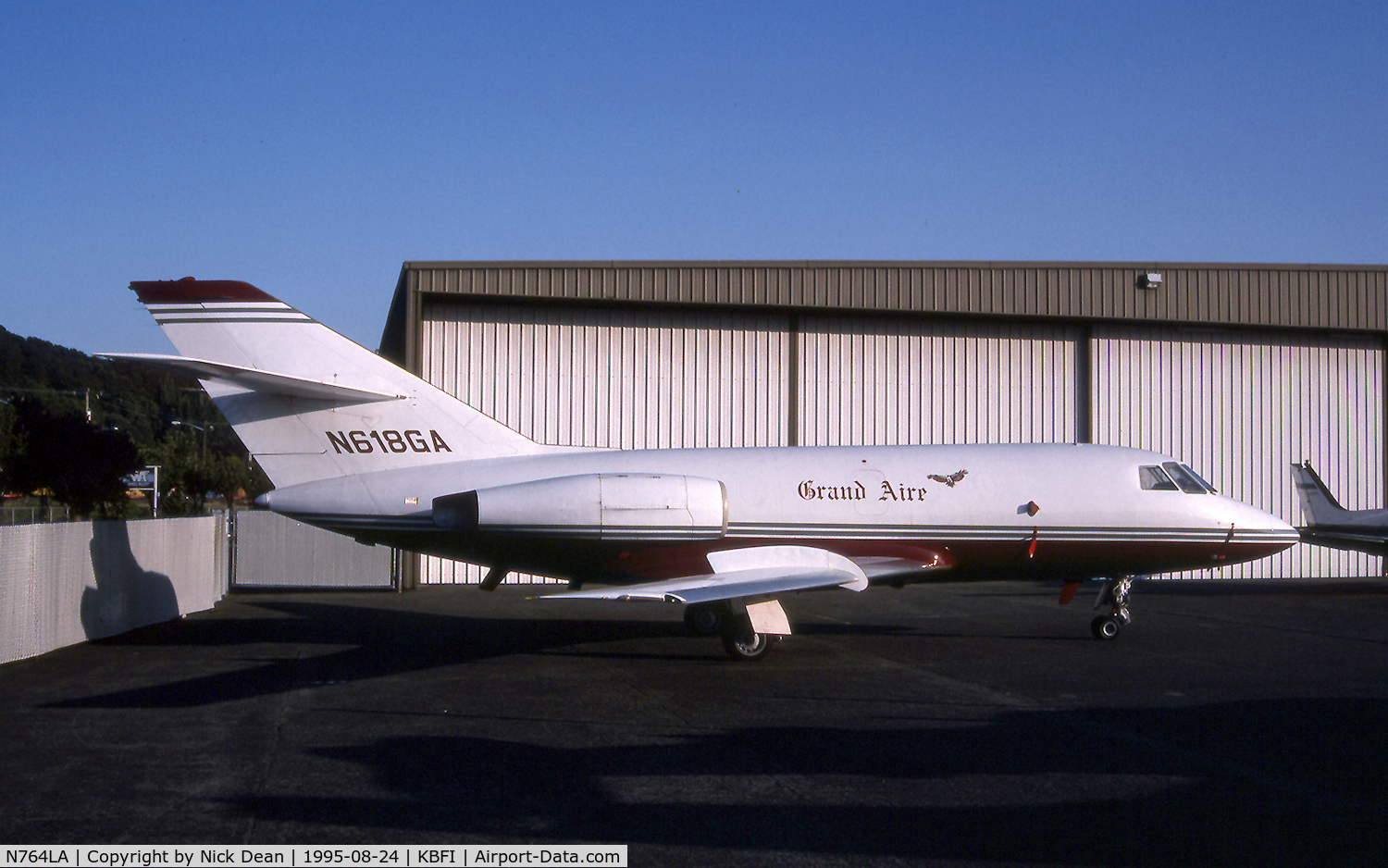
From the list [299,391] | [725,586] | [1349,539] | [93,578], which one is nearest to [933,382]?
[1349,539]

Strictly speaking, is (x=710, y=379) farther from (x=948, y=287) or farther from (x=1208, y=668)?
(x=1208, y=668)

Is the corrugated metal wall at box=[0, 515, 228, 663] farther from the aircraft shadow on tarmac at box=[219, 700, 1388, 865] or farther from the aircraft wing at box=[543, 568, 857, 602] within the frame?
the aircraft shadow on tarmac at box=[219, 700, 1388, 865]

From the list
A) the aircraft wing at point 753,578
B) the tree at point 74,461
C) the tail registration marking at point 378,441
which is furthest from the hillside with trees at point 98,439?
the aircraft wing at point 753,578

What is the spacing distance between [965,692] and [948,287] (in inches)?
536

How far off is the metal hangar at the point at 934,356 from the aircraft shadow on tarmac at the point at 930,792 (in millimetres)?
14210

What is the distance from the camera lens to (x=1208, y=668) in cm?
1215

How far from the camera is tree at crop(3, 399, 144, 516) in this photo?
98.3ft

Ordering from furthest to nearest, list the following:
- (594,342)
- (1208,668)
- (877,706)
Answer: (594,342) < (1208,668) < (877,706)

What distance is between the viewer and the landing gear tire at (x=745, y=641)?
12.8m

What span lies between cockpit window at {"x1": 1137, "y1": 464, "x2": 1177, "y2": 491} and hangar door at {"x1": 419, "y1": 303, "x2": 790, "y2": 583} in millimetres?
8999

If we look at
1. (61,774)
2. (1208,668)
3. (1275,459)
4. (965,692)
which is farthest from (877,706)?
(1275,459)

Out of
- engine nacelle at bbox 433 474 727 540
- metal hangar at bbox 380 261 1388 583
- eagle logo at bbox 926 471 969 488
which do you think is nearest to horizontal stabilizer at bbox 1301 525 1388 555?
metal hangar at bbox 380 261 1388 583

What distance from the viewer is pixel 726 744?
27.0 ft

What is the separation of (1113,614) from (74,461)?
2806 centimetres
